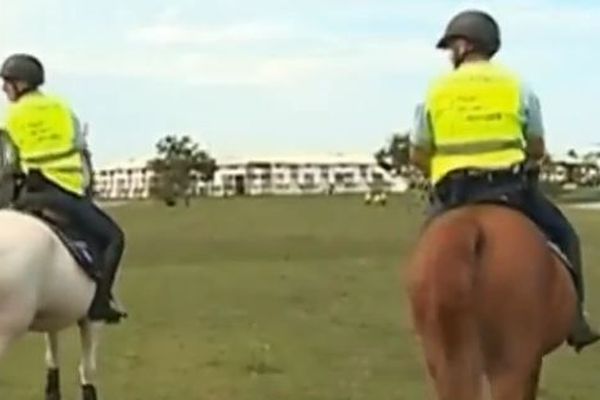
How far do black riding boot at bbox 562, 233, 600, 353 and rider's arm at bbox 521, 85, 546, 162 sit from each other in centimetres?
53

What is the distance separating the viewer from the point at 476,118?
31.2 ft

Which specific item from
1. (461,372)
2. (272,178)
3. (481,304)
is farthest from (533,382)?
(272,178)

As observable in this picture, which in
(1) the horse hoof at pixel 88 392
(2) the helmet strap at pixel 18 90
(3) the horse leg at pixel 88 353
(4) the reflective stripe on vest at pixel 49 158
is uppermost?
(2) the helmet strap at pixel 18 90

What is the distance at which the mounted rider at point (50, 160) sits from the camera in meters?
13.2

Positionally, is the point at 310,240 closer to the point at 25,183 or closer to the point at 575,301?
the point at 25,183

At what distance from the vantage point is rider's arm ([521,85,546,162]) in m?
9.71

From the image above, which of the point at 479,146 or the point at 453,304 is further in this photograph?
the point at 479,146

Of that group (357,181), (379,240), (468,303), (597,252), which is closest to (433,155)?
(468,303)

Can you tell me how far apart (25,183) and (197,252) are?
82.4ft

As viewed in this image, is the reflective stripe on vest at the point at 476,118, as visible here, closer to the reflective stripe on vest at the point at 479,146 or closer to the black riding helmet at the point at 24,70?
the reflective stripe on vest at the point at 479,146

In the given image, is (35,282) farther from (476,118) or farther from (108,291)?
(476,118)

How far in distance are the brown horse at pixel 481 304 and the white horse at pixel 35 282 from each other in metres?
3.38

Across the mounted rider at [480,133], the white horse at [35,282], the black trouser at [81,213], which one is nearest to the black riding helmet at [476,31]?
the mounted rider at [480,133]

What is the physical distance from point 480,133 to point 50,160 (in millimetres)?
4822
